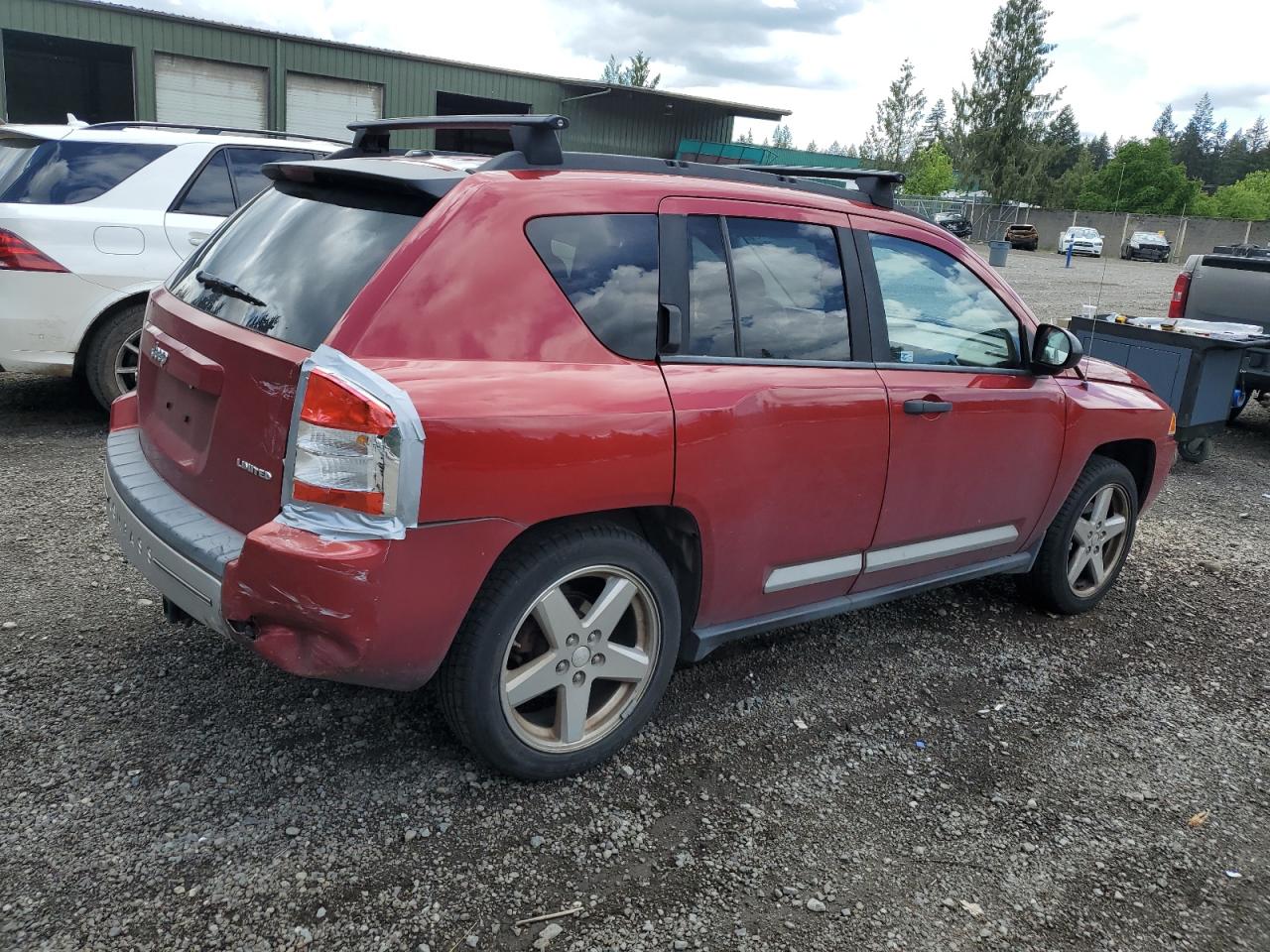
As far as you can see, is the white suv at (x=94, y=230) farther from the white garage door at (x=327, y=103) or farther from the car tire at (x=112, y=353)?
the white garage door at (x=327, y=103)

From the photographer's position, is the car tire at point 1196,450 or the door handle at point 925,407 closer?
the door handle at point 925,407

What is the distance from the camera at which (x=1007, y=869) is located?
293 centimetres

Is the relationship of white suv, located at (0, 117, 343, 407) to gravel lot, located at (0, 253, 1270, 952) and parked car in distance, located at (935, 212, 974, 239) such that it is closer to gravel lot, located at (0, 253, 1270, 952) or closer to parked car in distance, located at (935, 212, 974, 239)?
gravel lot, located at (0, 253, 1270, 952)

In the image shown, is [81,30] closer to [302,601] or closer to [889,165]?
[302,601]

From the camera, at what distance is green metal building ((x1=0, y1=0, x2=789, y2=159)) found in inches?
923

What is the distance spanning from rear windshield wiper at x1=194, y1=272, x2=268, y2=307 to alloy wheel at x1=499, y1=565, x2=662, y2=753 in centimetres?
122

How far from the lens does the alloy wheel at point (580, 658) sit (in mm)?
2949

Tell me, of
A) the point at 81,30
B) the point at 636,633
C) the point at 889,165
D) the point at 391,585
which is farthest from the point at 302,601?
the point at 889,165

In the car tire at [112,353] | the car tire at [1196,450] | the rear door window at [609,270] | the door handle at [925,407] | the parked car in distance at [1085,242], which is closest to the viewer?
the rear door window at [609,270]

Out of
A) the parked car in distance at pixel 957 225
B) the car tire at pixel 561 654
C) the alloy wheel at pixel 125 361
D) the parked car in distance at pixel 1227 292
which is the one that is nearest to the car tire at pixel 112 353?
the alloy wheel at pixel 125 361

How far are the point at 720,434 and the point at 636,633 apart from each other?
0.68 meters

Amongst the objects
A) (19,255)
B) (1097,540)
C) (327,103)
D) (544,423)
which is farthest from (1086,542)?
(327,103)

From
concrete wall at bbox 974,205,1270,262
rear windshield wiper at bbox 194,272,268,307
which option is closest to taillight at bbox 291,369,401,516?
rear windshield wiper at bbox 194,272,268,307

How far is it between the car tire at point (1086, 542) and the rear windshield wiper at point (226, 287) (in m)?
3.46
